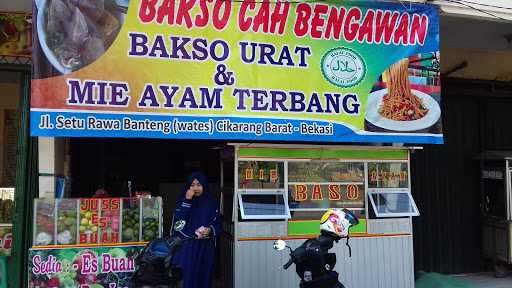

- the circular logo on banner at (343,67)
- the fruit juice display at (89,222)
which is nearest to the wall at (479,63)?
the circular logo on banner at (343,67)

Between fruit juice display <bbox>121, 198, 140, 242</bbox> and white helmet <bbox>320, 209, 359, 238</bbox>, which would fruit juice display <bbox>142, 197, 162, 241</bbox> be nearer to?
fruit juice display <bbox>121, 198, 140, 242</bbox>

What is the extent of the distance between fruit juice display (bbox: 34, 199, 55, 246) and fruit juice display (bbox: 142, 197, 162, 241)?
88cm

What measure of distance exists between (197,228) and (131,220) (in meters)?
0.71

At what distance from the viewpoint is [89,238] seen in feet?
17.0

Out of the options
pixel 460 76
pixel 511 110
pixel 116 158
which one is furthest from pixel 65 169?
pixel 511 110

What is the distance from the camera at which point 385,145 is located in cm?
639

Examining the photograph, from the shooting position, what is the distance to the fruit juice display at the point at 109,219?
5.26 m

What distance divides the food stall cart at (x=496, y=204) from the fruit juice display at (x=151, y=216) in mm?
5128

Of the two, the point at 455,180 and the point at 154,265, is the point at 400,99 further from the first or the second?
the point at 154,265

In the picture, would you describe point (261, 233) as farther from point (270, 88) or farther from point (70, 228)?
point (70, 228)

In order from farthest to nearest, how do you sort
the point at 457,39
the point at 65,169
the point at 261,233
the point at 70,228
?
1. the point at 457,39
2. the point at 65,169
3. the point at 261,233
4. the point at 70,228

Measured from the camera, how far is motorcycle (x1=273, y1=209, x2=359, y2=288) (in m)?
4.29

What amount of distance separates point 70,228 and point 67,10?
2.10 metres

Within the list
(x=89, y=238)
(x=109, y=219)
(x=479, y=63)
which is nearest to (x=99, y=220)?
(x=109, y=219)
